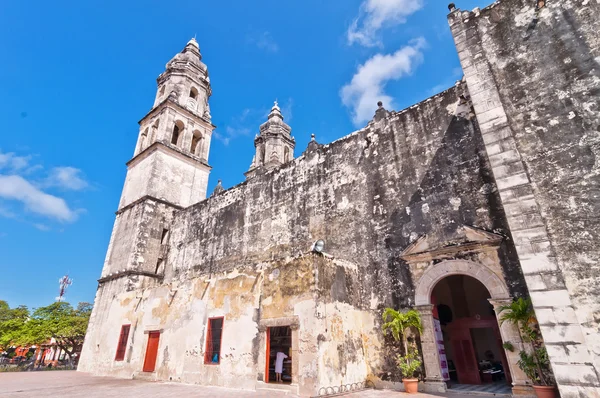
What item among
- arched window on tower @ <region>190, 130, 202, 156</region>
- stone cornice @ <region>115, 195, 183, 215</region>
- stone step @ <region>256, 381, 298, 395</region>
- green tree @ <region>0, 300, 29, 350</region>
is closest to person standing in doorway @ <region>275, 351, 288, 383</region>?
stone step @ <region>256, 381, 298, 395</region>

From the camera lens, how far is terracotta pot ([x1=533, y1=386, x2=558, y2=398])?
5457 millimetres

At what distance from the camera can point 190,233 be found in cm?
1603

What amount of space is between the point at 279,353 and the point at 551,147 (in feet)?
23.8

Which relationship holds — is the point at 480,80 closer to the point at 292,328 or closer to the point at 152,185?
the point at 292,328

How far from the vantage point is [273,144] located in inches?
971

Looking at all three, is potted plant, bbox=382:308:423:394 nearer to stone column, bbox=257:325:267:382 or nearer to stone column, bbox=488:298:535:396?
stone column, bbox=488:298:535:396

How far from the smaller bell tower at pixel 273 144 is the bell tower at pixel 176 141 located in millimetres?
4818

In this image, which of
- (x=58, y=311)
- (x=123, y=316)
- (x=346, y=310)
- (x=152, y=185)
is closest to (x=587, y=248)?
(x=346, y=310)

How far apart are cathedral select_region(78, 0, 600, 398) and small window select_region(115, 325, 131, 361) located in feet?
0.21

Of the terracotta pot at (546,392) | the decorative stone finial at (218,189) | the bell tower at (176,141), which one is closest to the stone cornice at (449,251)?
the terracotta pot at (546,392)

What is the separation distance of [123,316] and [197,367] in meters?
5.36

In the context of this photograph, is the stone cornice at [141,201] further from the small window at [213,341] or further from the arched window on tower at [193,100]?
Result: the small window at [213,341]

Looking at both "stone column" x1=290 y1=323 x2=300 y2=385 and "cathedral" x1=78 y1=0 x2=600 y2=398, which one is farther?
"stone column" x1=290 y1=323 x2=300 y2=385

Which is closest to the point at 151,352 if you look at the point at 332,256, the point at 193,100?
the point at 332,256
